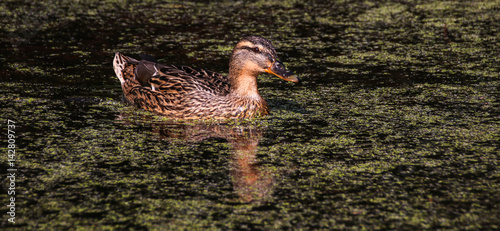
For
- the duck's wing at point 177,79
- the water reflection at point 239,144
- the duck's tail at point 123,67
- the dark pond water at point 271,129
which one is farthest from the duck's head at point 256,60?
the duck's tail at point 123,67

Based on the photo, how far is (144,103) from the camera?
561 cm

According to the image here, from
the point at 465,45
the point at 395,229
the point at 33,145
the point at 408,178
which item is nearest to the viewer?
the point at 395,229

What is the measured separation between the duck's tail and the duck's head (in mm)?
1119

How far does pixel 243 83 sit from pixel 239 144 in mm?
1000

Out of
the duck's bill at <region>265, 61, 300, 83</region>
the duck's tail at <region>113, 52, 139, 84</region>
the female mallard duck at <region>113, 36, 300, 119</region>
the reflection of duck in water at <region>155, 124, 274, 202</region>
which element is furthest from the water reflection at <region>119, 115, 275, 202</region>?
the duck's tail at <region>113, 52, 139, 84</region>

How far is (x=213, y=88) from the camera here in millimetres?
5473

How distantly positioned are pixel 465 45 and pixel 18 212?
535cm

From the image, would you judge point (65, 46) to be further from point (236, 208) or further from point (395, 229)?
point (395, 229)

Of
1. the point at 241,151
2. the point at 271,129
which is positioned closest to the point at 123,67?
the point at 271,129

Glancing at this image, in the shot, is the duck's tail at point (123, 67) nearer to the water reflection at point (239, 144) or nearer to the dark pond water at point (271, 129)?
the dark pond water at point (271, 129)

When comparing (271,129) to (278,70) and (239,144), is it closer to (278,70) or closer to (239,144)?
(239,144)

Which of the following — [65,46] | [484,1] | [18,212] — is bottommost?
[18,212]

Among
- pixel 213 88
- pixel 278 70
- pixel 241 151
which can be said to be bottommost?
pixel 241 151

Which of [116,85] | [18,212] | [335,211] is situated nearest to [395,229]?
[335,211]
